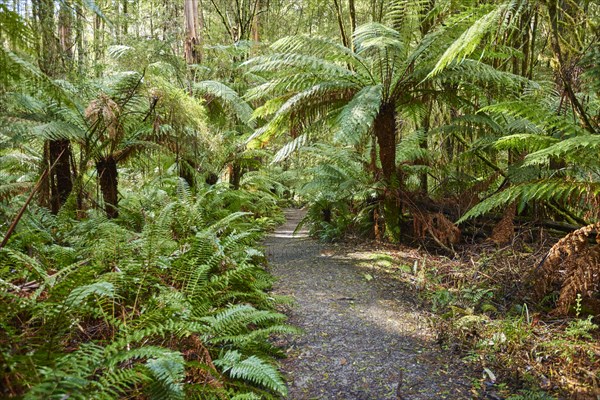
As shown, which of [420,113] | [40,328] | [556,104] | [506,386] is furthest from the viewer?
[420,113]

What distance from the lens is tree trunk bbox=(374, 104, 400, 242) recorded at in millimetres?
4781

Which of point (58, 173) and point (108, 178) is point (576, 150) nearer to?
point (58, 173)

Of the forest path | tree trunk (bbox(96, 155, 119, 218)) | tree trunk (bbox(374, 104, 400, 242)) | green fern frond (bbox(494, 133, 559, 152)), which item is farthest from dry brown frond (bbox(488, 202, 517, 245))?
tree trunk (bbox(96, 155, 119, 218))

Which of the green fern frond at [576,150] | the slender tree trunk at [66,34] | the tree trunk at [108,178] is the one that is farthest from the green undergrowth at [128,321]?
the green fern frond at [576,150]

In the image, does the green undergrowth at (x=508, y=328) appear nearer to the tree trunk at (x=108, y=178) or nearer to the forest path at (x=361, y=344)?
the forest path at (x=361, y=344)

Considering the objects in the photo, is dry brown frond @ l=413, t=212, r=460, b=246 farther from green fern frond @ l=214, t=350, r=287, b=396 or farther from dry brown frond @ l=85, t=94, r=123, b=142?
dry brown frond @ l=85, t=94, r=123, b=142

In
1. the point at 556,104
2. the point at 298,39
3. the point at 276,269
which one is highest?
the point at 298,39

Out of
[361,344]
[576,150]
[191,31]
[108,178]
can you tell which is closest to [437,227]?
[576,150]

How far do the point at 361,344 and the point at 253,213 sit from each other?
1850mm

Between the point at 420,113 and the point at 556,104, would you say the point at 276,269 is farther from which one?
the point at 556,104

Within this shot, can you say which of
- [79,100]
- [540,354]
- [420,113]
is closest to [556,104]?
[420,113]

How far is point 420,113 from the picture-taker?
5.41 metres

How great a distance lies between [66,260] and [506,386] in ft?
9.58

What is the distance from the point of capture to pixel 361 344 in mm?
2502
